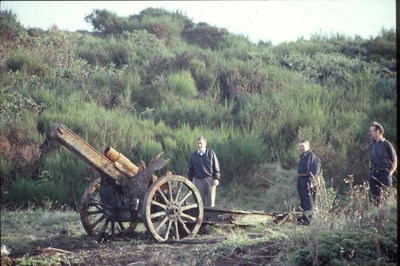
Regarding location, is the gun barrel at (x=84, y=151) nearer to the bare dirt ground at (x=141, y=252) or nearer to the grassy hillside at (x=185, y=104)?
the bare dirt ground at (x=141, y=252)

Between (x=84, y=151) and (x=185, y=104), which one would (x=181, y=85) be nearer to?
(x=185, y=104)

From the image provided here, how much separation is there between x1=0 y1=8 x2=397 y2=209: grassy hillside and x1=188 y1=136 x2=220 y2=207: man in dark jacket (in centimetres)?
289

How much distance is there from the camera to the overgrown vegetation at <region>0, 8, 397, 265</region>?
15391mm

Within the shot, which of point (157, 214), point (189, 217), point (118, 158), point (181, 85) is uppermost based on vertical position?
point (181, 85)

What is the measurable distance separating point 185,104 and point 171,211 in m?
9.30

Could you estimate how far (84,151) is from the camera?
10.2m

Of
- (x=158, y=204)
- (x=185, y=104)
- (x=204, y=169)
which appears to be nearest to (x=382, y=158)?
(x=204, y=169)

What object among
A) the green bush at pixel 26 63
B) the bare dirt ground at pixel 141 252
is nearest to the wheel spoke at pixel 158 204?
the bare dirt ground at pixel 141 252

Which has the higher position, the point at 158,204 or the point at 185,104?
the point at 185,104

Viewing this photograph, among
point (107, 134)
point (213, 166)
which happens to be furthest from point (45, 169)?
point (213, 166)

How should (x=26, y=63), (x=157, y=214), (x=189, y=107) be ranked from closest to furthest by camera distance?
(x=157, y=214), (x=189, y=107), (x=26, y=63)

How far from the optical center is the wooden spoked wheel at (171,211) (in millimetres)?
10461

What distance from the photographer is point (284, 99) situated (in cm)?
1978

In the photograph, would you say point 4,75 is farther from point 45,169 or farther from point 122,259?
point 122,259
